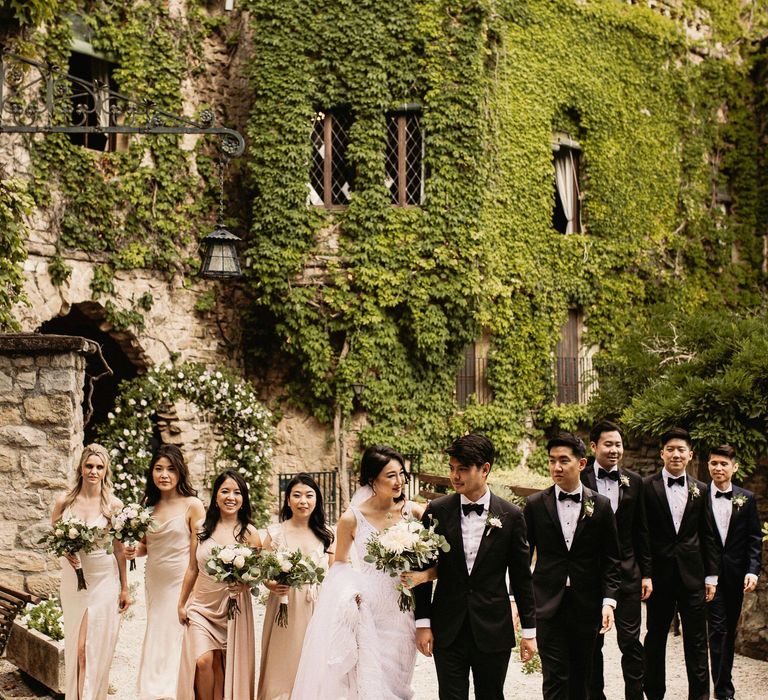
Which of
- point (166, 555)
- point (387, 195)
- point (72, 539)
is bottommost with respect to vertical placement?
point (166, 555)

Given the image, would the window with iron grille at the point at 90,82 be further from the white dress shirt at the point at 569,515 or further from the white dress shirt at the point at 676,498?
the white dress shirt at the point at 569,515

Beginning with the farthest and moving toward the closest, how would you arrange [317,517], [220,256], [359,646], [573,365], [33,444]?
[573,365], [220,256], [33,444], [317,517], [359,646]

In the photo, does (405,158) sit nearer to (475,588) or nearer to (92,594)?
(92,594)

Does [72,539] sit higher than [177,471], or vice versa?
[177,471]

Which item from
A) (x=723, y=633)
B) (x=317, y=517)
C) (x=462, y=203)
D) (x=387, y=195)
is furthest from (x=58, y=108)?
(x=723, y=633)

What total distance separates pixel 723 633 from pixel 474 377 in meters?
10.1

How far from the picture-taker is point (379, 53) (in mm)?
15273

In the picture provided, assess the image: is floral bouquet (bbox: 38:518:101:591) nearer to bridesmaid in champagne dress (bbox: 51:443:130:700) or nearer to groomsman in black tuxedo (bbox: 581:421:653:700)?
bridesmaid in champagne dress (bbox: 51:443:130:700)

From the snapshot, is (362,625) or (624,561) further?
(624,561)

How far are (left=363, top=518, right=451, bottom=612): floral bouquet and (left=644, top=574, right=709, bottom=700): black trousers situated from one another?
239cm

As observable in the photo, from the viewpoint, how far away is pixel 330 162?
1562 centimetres

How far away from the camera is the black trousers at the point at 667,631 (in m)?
6.52

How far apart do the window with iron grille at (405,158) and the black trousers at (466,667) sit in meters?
11.3

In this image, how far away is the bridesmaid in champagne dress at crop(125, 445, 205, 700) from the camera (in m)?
6.38
